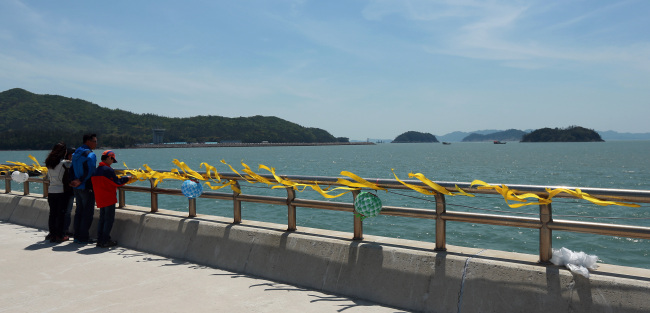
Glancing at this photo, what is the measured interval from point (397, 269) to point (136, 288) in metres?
2.94

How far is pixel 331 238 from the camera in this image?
231 inches

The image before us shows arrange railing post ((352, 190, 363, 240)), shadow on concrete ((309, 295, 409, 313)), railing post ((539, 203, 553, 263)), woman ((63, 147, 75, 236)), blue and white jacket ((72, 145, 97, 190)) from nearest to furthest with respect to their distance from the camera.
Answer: railing post ((539, 203, 553, 263))
shadow on concrete ((309, 295, 409, 313))
railing post ((352, 190, 363, 240))
blue and white jacket ((72, 145, 97, 190))
woman ((63, 147, 75, 236))

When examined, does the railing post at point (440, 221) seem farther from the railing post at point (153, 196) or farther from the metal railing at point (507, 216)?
the railing post at point (153, 196)

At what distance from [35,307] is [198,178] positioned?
2.75 metres

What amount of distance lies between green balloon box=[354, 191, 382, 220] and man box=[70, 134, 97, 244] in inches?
192

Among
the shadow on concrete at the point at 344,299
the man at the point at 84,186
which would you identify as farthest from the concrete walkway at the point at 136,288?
the man at the point at 84,186

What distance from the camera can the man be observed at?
8.08m

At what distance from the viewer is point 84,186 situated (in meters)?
8.12

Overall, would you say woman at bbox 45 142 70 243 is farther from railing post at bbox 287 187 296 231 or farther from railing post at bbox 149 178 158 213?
railing post at bbox 287 187 296 231

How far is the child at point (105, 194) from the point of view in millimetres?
7793

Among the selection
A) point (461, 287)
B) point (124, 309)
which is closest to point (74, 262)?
point (124, 309)

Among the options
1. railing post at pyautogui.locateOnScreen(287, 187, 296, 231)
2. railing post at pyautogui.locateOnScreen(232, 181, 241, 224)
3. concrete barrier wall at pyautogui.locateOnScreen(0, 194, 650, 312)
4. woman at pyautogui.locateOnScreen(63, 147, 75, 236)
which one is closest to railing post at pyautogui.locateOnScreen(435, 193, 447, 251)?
concrete barrier wall at pyautogui.locateOnScreen(0, 194, 650, 312)

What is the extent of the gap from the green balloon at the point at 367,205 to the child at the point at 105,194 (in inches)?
174

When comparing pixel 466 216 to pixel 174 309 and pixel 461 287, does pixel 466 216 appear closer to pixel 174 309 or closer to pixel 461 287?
pixel 461 287
